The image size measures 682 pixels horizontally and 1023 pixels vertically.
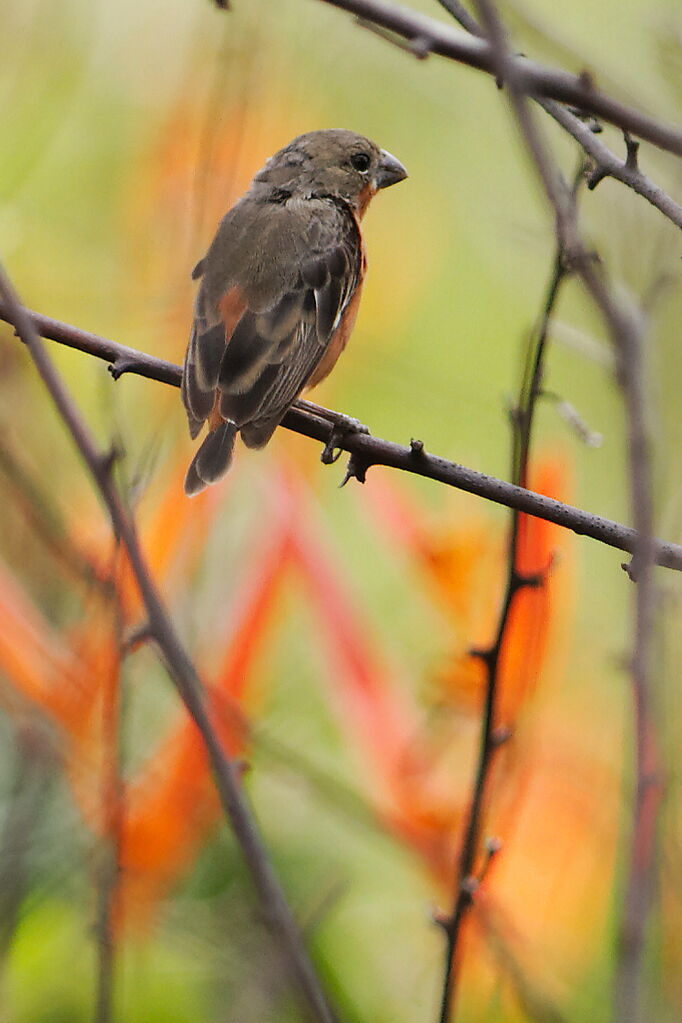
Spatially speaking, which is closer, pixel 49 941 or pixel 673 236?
pixel 673 236

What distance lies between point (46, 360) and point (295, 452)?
220cm

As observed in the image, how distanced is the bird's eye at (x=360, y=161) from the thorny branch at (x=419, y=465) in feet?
4.23

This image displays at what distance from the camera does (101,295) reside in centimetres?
359

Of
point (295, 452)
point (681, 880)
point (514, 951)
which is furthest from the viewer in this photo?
point (295, 452)

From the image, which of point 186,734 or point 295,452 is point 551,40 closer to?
point 186,734

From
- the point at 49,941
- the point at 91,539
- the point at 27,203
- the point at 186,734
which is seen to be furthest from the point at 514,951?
the point at 27,203

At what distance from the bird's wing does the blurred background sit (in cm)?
11

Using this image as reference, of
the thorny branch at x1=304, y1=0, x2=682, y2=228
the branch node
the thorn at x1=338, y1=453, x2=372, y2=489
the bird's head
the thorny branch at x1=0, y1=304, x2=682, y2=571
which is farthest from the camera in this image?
the bird's head

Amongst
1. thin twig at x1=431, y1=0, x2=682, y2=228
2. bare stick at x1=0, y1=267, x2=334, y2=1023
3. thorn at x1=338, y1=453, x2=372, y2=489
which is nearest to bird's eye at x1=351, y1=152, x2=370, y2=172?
thorn at x1=338, y1=453, x2=372, y2=489

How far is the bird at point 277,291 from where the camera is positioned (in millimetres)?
2785

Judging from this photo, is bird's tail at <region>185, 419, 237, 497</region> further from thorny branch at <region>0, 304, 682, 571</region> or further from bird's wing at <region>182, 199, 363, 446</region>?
thorny branch at <region>0, 304, 682, 571</region>

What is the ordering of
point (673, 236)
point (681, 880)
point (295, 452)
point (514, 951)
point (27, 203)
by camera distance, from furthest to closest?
point (27, 203) → point (295, 452) → point (514, 951) → point (673, 236) → point (681, 880)

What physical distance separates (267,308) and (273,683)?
103 centimetres

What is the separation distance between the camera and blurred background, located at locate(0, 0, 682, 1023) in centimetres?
198
